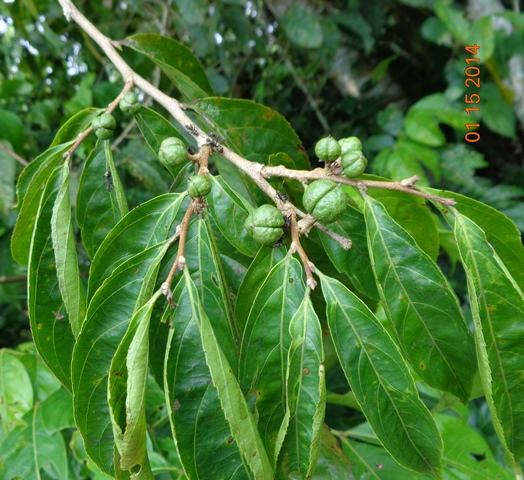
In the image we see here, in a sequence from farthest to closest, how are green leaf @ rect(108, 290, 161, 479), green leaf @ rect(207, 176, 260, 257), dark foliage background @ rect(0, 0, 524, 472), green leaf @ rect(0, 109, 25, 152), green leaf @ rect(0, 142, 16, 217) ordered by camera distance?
dark foliage background @ rect(0, 0, 524, 472) → green leaf @ rect(0, 109, 25, 152) → green leaf @ rect(0, 142, 16, 217) → green leaf @ rect(207, 176, 260, 257) → green leaf @ rect(108, 290, 161, 479)

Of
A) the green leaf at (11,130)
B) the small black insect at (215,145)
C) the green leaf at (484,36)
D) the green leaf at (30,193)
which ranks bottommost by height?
the green leaf at (484,36)

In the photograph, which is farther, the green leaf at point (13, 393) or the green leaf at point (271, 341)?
the green leaf at point (13, 393)

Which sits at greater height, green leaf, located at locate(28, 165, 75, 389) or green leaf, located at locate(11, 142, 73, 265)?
green leaf, located at locate(11, 142, 73, 265)

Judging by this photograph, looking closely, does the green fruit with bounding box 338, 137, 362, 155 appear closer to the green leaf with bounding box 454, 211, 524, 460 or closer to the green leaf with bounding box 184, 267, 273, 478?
the green leaf with bounding box 454, 211, 524, 460

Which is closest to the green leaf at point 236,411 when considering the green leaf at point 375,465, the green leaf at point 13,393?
the green leaf at point 375,465

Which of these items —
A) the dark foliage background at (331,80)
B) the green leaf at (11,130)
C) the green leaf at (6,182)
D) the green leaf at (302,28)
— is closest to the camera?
the green leaf at (6,182)

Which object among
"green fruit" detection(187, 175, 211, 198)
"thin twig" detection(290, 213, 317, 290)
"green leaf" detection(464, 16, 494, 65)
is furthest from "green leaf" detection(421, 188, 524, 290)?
"green leaf" detection(464, 16, 494, 65)

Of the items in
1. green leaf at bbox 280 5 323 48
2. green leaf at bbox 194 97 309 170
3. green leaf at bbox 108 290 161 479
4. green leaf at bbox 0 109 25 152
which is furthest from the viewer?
green leaf at bbox 280 5 323 48

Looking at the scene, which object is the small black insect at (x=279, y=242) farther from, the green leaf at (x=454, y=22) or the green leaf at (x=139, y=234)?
the green leaf at (x=454, y=22)
